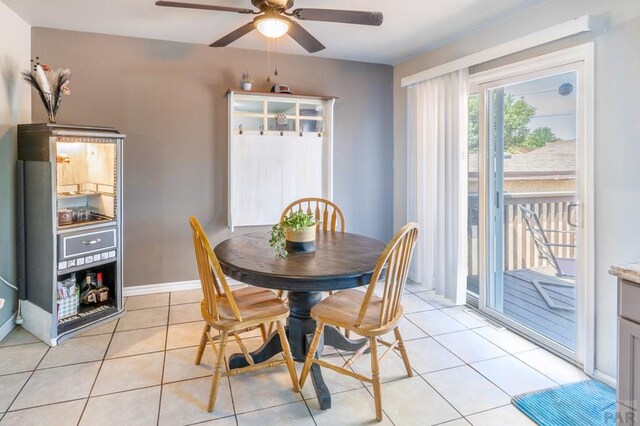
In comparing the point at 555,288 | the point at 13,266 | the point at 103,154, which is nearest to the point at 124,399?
the point at 13,266

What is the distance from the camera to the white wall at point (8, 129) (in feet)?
9.14

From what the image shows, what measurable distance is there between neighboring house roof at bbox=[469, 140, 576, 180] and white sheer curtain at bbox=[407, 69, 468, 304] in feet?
1.41

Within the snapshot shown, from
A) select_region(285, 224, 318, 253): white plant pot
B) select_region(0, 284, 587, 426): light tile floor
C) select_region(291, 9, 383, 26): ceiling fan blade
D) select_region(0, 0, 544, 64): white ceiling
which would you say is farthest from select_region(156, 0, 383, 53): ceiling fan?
select_region(0, 284, 587, 426): light tile floor

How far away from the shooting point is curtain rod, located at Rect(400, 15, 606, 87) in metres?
2.25

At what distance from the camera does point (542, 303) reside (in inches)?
121

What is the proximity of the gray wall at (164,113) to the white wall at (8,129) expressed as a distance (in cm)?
29

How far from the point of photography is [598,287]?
7.71 ft

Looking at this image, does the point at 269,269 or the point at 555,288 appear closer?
the point at 269,269

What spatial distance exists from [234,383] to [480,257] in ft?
7.29

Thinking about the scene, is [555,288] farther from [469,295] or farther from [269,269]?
[269,269]

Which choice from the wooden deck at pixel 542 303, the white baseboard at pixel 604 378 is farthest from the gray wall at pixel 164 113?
the white baseboard at pixel 604 378

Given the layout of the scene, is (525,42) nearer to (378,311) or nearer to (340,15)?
(340,15)

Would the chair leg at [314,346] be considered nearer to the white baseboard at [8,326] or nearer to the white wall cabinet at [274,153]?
the white wall cabinet at [274,153]

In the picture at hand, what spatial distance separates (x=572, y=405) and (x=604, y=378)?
0.41m
